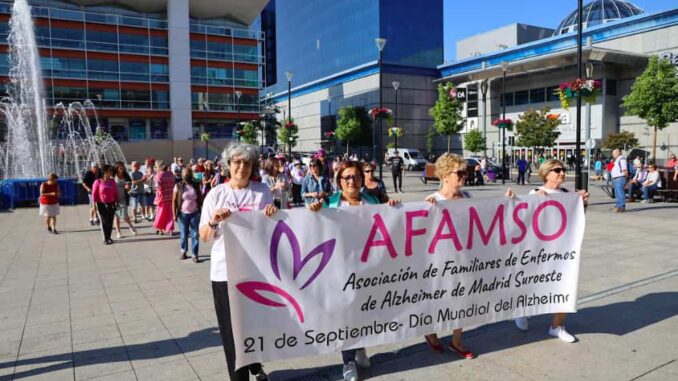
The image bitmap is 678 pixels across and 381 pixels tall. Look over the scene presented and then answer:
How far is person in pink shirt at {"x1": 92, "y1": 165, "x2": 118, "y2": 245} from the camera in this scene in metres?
10.6


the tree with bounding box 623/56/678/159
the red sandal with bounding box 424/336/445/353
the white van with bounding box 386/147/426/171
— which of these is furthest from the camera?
the white van with bounding box 386/147/426/171

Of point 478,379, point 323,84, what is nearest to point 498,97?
point 323,84

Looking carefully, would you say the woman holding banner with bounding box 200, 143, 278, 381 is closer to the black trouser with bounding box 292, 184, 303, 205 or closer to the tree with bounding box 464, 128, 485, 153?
the black trouser with bounding box 292, 184, 303, 205

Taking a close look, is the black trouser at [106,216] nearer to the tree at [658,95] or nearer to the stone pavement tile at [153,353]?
the stone pavement tile at [153,353]

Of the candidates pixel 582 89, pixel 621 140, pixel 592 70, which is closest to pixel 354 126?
pixel 592 70

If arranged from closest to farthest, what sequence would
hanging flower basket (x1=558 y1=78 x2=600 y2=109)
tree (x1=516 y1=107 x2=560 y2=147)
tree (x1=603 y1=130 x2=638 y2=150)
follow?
1. hanging flower basket (x1=558 y1=78 x2=600 y2=109)
2. tree (x1=603 y1=130 x2=638 y2=150)
3. tree (x1=516 y1=107 x2=560 y2=147)

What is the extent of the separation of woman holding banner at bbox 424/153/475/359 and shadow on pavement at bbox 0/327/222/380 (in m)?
2.19

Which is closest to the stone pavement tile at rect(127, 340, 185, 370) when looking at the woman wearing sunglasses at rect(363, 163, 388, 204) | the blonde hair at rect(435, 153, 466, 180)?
the woman wearing sunglasses at rect(363, 163, 388, 204)

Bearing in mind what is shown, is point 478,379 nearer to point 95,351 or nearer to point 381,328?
point 381,328

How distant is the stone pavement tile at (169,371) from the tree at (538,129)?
45757mm

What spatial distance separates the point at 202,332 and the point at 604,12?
6385cm

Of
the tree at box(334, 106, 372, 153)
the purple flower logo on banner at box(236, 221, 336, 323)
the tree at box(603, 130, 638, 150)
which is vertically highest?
the tree at box(334, 106, 372, 153)

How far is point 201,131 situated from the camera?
196 ft

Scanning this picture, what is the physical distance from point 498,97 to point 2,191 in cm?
5113
